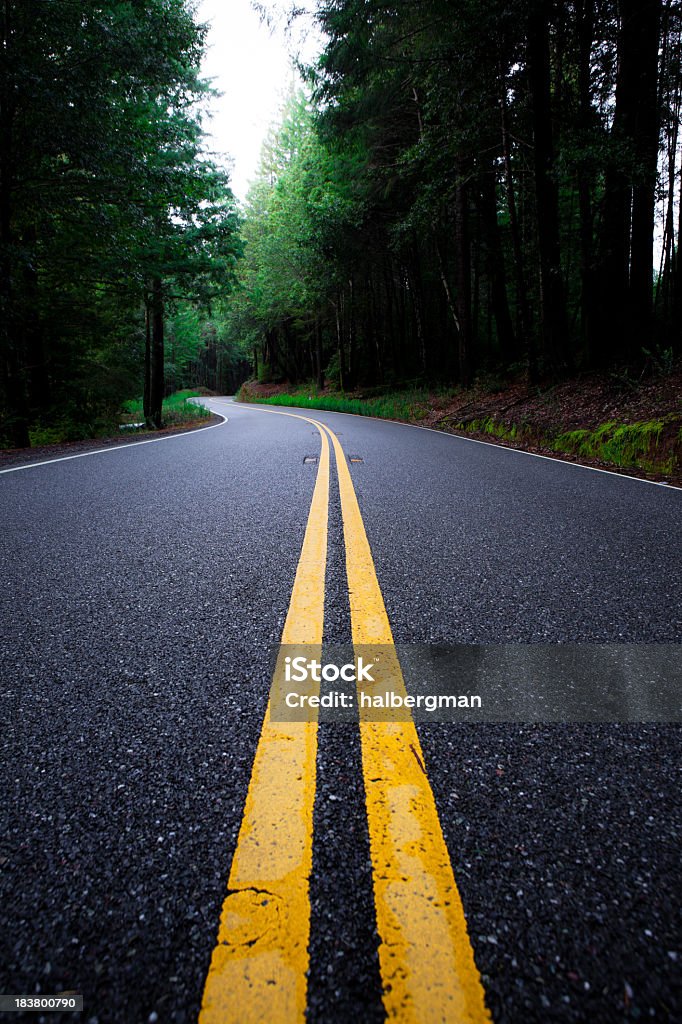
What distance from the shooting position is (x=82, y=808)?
128 centimetres

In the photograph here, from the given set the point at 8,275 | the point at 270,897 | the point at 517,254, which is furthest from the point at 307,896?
the point at 517,254

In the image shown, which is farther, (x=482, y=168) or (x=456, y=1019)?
(x=482, y=168)

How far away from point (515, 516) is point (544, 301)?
37.7 ft

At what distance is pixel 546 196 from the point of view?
13195mm

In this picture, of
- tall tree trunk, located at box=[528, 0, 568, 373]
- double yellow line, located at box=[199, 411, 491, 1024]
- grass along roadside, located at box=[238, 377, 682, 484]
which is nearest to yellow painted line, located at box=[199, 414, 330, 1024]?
double yellow line, located at box=[199, 411, 491, 1024]

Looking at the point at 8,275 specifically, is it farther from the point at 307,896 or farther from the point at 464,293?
the point at 464,293

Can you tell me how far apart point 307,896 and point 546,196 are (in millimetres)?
16027

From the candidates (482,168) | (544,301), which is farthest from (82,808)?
(482,168)

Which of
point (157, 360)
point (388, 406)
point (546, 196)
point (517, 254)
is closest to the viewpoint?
point (546, 196)

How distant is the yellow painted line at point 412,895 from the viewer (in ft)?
2.84

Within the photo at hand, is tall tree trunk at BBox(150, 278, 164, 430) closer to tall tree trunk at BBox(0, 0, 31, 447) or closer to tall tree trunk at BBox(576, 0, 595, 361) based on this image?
tall tree trunk at BBox(0, 0, 31, 447)

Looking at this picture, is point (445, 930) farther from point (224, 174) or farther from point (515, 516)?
point (224, 174)

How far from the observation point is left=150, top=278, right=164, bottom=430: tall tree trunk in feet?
56.7

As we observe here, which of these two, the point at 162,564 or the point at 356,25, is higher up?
the point at 356,25
